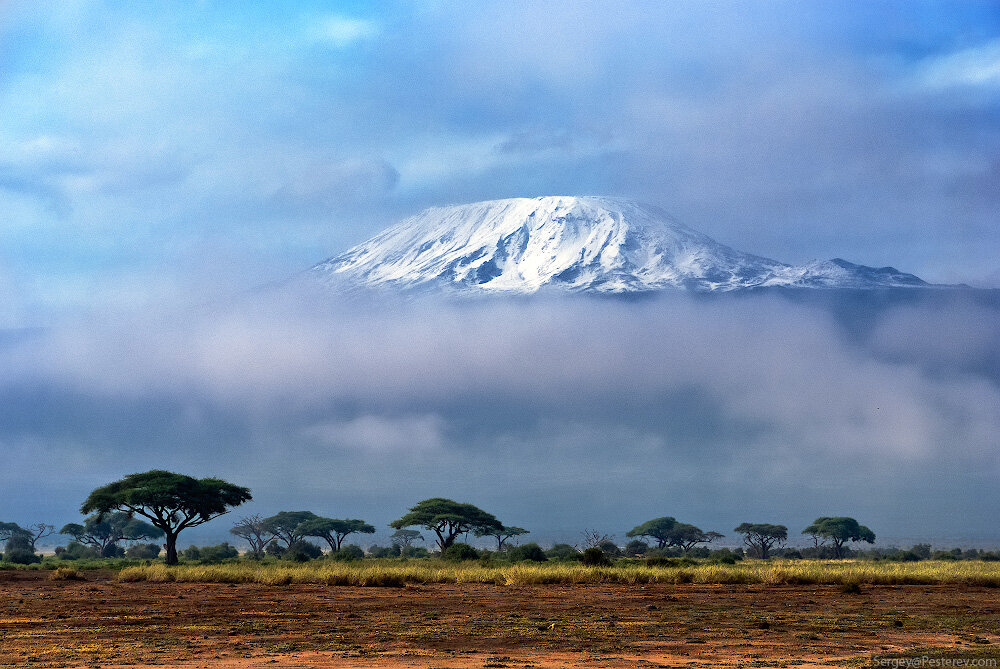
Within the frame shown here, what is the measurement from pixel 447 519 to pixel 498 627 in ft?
186

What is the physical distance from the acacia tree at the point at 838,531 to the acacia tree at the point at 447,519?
41567 millimetres

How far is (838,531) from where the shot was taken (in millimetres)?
103062

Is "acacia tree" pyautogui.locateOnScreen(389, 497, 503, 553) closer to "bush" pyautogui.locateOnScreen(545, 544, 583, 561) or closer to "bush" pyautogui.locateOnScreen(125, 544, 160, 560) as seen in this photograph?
"bush" pyautogui.locateOnScreen(545, 544, 583, 561)

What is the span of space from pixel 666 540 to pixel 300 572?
74717mm

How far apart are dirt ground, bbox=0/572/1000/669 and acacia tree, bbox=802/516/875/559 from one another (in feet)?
245

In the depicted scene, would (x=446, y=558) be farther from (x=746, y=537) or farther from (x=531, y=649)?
(x=746, y=537)

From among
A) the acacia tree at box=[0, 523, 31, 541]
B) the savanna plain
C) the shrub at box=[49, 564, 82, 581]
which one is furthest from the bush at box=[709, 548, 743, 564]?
the acacia tree at box=[0, 523, 31, 541]

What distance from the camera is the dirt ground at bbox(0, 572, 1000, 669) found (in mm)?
16625

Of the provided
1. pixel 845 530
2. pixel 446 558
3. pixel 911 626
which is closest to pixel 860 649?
pixel 911 626

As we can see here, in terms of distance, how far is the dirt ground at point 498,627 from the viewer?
16.6 meters

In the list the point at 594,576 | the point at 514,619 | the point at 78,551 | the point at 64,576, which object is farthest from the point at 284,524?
the point at 514,619

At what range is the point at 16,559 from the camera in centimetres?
7319

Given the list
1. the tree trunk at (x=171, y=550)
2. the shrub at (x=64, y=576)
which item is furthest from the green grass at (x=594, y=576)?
the tree trunk at (x=171, y=550)

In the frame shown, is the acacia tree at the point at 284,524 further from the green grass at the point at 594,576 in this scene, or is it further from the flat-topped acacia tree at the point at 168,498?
the green grass at the point at 594,576
